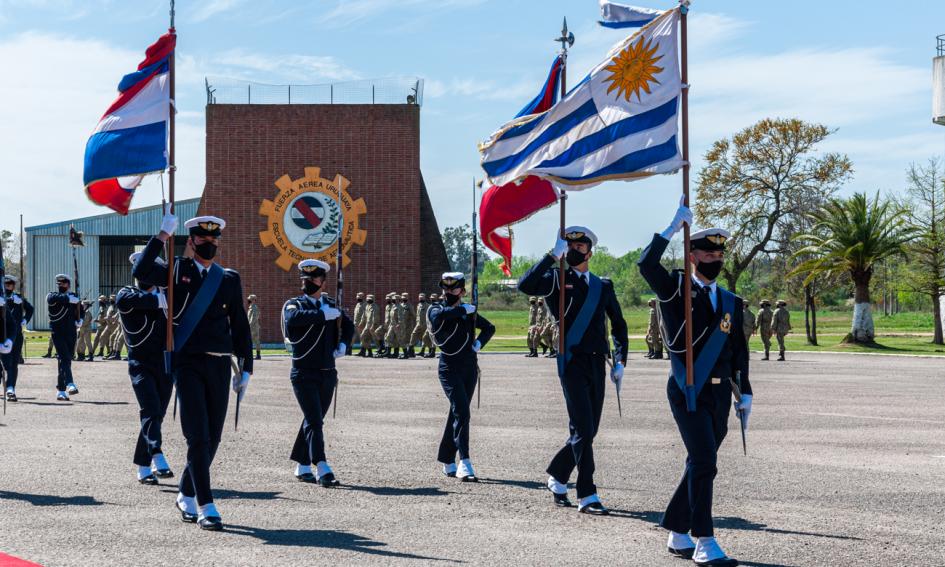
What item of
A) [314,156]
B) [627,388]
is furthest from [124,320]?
[314,156]

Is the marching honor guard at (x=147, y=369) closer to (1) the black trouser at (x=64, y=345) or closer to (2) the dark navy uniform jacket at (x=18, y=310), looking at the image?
(2) the dark navy uniform jacket at (x=18, y=310)

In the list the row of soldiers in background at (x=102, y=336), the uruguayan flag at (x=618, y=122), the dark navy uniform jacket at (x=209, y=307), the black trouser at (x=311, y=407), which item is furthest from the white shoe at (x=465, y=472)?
the row of soldiers in background at (x=102, y=336)

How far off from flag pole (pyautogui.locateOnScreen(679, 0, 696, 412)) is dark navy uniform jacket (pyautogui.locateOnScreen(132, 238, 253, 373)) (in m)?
2.95

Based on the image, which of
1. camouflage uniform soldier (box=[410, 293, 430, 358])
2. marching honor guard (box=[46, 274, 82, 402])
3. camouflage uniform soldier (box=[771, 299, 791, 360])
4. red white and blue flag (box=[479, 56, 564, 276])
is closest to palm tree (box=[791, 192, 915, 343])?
camouflage uniform soldier (box=[771, 299, 791, 360])

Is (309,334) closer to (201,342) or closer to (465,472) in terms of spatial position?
(465,472)

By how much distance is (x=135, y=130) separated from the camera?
9773mm

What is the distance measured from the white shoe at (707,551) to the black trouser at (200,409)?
10.5ft

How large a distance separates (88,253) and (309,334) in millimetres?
57201

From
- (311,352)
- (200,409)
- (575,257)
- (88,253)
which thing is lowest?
(200,409)

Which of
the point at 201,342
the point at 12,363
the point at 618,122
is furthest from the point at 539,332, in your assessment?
the point at 201,342

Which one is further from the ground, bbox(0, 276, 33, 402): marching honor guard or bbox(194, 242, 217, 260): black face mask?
bbox(194, 242, 217, 260): black face mask

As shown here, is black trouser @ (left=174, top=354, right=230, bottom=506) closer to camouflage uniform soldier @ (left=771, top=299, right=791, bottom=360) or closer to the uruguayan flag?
the uruguayan flag

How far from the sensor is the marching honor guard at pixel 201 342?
308 inches

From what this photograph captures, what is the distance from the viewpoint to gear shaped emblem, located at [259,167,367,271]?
140 ft
